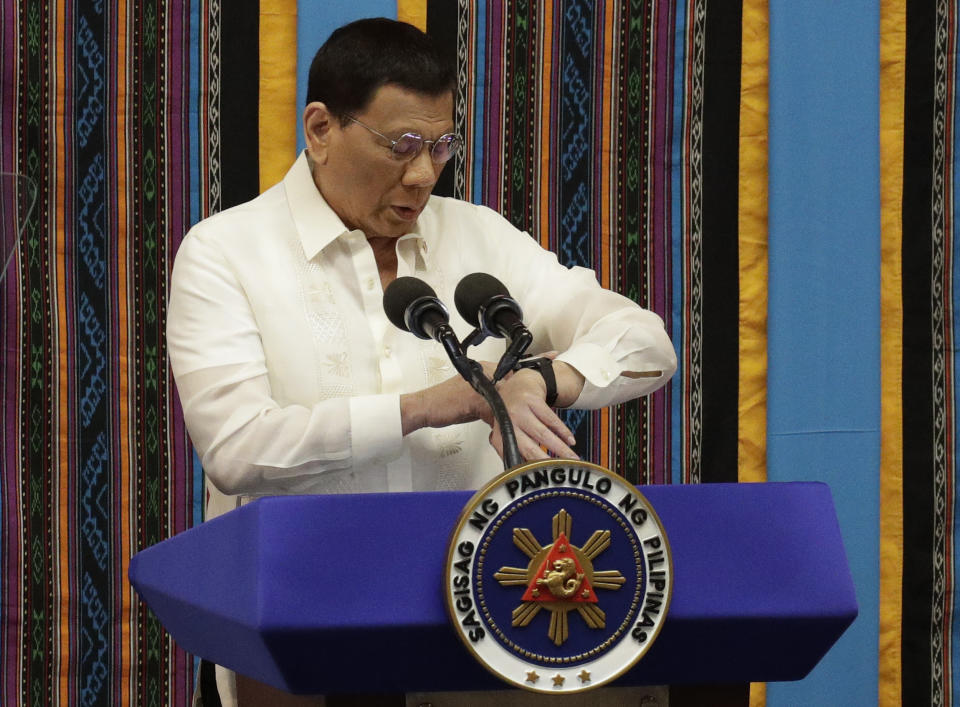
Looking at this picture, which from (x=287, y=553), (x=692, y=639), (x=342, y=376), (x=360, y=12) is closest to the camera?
(x=287, y=553)

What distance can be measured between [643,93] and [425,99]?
120cm

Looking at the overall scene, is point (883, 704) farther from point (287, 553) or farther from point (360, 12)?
point (287, 553)

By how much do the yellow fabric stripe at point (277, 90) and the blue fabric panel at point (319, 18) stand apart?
0.05 feet

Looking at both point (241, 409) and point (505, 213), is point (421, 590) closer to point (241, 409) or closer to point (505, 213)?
point (241, 409)

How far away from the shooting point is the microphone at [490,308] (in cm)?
143

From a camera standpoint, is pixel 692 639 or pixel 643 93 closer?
pixel 692 639

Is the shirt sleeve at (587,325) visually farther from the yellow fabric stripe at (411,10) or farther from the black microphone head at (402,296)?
the yellow fabric stripe at (411,10)

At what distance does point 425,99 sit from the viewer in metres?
1.90

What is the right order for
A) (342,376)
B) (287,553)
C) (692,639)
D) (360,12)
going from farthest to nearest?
(360,12), (342,376), (692,639), (287,553)

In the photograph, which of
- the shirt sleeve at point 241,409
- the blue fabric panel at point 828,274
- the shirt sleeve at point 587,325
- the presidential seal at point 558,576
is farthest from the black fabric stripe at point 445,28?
the presidential seal at point 558,576

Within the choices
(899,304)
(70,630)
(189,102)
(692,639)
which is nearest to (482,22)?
(189,102)

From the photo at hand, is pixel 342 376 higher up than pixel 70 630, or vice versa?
pixel 342 376

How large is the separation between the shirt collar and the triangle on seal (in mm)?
827

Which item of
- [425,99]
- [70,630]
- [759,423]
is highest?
[425,99]
